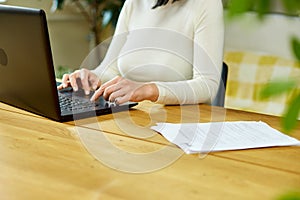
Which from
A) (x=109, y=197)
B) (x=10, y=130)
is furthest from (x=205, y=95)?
(x=109, y=197)

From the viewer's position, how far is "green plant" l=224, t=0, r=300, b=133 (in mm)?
267

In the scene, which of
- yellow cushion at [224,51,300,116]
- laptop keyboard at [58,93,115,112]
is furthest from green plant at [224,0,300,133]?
yellow cushion at [224,51,300,116]

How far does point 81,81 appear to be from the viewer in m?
1.52

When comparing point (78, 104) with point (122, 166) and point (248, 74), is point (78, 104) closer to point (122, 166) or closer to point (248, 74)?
point (122, 166)

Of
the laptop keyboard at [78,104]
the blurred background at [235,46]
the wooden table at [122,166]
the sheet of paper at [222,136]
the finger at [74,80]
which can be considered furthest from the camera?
the blurred background at [235,46]

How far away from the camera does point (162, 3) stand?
1726 millimetres

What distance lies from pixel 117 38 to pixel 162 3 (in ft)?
0.83

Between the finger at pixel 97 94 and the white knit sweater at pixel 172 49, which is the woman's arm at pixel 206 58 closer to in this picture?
the white knit sweater at pixel 172 49

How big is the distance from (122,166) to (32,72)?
0.40 meters

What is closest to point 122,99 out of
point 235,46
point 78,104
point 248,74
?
point 78,104

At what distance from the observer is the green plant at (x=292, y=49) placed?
267 millimetres

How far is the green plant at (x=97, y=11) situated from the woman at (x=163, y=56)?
3.92 ft

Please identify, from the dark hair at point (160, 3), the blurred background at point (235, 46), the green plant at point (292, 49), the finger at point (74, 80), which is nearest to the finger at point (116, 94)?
the finger at point (74, 80)

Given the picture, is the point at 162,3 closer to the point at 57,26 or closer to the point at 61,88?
the point at 61,88
